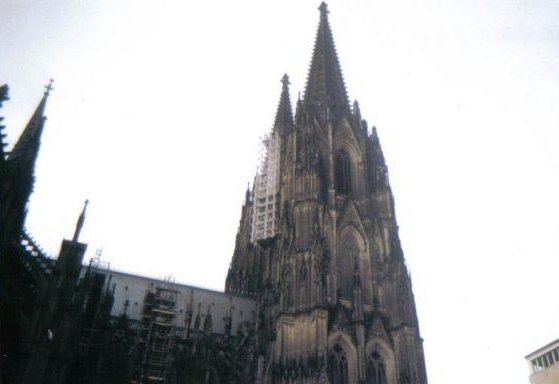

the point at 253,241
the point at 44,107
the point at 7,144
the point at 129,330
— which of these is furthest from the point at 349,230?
the point at 7,144

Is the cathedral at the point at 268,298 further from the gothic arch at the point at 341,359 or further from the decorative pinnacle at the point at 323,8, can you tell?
the decorative pinnacle at the point at 323,8

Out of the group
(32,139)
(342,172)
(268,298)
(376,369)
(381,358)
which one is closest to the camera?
(32,139)

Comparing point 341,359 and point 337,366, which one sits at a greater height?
point 341,359

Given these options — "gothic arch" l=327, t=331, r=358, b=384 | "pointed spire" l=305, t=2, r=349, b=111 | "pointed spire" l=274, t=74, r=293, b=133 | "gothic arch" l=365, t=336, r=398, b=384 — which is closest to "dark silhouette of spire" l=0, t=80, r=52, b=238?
"gothic arch" l=327, t=331, r=358, b=384

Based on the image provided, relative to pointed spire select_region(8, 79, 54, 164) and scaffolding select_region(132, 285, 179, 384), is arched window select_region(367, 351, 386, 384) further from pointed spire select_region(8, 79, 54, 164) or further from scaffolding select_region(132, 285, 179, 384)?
pointed spire select_region(8, 79, 54, 164)

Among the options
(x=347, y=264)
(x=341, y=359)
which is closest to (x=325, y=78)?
(x=347, y=264)

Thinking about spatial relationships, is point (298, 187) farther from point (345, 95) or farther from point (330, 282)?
point (345, 95)

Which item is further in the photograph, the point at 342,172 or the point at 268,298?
the point at 342,172

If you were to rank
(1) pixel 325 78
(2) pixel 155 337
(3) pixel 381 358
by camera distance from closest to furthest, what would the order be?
1. (3) pixel 381 358
2. (2) pixel 155 337
3. (1) pixel 325 78

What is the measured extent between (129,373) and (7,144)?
14.3 meters

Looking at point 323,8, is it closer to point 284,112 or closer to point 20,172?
point 284,112

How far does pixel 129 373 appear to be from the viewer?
95.1 feet

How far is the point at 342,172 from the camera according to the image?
39.0 meters

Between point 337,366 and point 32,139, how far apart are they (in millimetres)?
17792
